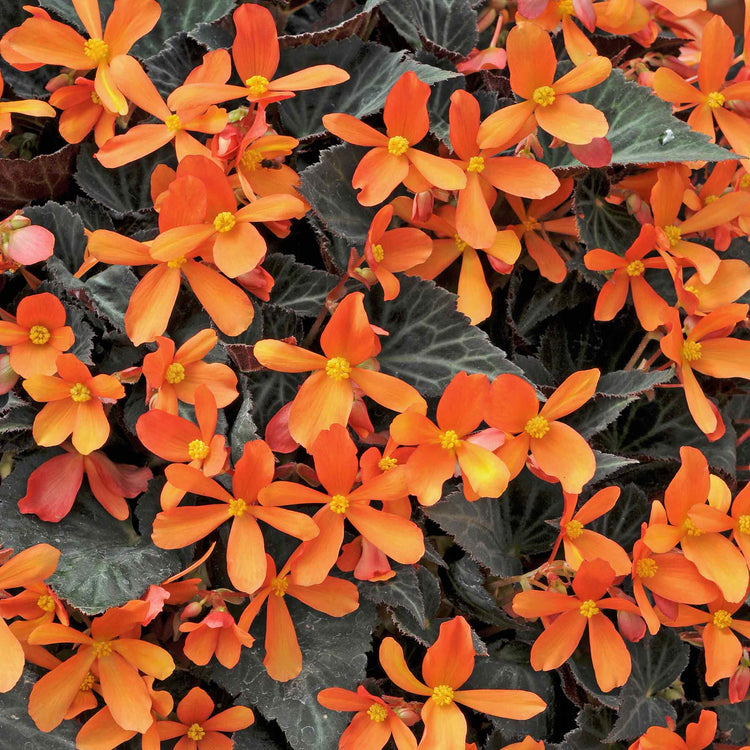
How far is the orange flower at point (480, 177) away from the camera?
59 centimetres

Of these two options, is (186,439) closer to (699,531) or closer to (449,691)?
(449,691)

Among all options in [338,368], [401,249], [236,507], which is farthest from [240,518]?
[401,249]

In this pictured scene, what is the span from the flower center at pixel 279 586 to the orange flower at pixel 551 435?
16 cm

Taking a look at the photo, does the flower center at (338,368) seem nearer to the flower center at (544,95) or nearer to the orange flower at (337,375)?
the orange flower at (337,375)

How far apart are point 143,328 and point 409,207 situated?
218 millimetres

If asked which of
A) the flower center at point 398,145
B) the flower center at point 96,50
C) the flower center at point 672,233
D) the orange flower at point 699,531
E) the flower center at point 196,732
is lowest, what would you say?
the flower center at point 196,732

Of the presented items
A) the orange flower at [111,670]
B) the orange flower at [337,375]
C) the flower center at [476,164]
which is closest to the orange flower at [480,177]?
the flower center at [476,164]

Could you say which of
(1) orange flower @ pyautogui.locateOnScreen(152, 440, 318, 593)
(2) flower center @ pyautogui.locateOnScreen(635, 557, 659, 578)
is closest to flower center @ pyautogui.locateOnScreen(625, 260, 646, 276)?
(2) flower center @ pyautogui.locateOnScreen(635, 557, 659, 578)

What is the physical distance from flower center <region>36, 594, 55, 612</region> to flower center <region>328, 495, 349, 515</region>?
19 cm

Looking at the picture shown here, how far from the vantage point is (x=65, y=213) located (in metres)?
0.64

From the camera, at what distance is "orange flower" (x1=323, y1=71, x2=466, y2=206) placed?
58 centimetres

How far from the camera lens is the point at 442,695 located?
1.80 ft

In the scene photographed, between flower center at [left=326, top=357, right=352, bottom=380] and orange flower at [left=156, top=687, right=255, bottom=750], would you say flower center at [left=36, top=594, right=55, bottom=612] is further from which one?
flower center at [left=326, top=357, right=352, bottom=380]

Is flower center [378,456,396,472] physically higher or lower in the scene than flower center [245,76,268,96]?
lower
